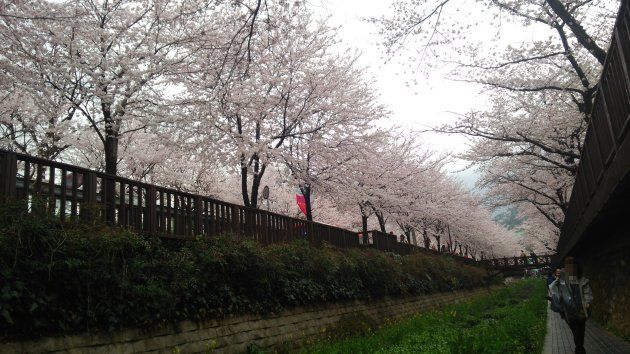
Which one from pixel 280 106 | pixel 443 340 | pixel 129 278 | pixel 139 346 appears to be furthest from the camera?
pixel 280 106

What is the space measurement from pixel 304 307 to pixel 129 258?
5.43 metres

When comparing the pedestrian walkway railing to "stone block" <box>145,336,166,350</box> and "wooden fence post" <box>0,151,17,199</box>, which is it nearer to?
"wooden fence post" <box>0,151,17,199</box>

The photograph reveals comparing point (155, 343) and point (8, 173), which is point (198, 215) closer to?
point (155, 343)

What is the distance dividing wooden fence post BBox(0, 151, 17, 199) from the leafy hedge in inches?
24.4

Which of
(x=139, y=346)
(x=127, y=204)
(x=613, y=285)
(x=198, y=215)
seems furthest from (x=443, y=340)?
(x=127, y=204)

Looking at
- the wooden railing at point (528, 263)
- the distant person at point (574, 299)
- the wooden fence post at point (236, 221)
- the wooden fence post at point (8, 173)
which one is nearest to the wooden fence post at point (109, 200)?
the wooden fence post at point (8, 173)

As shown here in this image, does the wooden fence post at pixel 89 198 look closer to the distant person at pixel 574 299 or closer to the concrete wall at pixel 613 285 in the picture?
the distant person at pixel 574 299

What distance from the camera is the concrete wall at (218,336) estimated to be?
5.59 metres

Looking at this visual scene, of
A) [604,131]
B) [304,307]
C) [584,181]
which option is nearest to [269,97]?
[304,307]

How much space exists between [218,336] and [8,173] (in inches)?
170

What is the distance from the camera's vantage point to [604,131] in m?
6.88

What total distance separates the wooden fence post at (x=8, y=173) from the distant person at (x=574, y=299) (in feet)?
28.6

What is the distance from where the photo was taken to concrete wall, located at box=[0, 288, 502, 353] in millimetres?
5594

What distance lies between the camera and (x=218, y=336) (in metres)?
8.11
